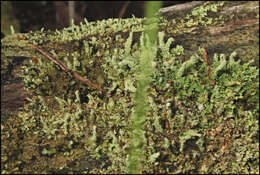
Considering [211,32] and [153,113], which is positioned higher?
[211,32]

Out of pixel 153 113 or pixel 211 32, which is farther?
pixel 211 32

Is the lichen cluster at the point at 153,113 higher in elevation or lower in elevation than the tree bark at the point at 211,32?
lower

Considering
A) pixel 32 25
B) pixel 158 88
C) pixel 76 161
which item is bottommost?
pixel 76 161

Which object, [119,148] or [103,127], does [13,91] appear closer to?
[103,127]

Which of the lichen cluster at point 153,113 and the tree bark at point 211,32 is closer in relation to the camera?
the lichen cluster at point 153,113

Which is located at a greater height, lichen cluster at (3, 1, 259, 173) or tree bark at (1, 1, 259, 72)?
tree bark at (1, 1, 259, 72)

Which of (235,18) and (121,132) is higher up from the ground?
(235,18)

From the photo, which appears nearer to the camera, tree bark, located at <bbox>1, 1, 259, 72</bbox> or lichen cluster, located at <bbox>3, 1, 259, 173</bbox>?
lichen cluster, located at <bbox>3, 1, 259, 173</bbox>

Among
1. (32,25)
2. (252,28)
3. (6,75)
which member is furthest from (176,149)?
(32,25)
